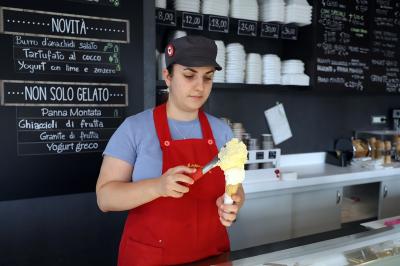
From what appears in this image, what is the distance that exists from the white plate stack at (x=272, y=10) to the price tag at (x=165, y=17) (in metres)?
0.84

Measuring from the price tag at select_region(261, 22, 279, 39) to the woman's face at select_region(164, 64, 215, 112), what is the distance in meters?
1.79

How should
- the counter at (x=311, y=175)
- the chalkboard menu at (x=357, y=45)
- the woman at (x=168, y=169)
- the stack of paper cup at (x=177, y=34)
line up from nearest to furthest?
the woman at (x=168, y=169), the stack of paper cup at (x=177, y=34), the counter at (x=311, y=175), the chalkboard menu at (x=357, y=45)

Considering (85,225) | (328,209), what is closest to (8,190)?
(85,225)

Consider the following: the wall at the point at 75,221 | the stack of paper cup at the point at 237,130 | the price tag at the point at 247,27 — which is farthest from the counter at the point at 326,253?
the price tag at the point at 247,27

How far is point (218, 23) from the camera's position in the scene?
2816 millimetres

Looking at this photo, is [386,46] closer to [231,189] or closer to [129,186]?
[231,189]

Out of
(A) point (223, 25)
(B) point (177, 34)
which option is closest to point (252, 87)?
(A) point (223, 25)

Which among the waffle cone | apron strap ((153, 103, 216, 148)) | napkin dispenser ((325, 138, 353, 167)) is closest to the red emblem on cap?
apron strap ((153, 103, 216, 148))

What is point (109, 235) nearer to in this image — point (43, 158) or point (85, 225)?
point (85, 225)

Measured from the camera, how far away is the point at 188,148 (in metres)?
1.50

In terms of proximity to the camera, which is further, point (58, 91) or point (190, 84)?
point (58, 91)

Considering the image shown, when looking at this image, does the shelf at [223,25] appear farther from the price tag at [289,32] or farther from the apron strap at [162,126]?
the apron strap at [162,126]

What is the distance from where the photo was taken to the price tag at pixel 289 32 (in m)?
3.15

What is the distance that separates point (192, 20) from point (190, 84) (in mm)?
1480
